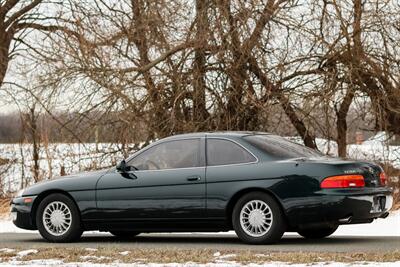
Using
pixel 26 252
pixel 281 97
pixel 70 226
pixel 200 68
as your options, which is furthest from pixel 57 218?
pixel 281 97

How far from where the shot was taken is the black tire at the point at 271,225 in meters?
11.0

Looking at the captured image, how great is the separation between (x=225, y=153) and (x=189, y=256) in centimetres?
228

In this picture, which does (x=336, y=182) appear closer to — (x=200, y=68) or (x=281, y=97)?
(x=281, y=97)

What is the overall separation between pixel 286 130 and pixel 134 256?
941cm

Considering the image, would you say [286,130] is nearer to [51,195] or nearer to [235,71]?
[235,71]

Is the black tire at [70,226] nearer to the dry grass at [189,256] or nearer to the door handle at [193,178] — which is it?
the dry grass at [189,256]

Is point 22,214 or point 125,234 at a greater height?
point 22,214

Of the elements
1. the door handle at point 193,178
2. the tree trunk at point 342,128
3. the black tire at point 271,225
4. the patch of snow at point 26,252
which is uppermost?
the tree trunk at point 342,128

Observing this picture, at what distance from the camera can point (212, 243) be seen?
12.0 m

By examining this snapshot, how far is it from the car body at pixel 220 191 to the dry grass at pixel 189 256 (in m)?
1.06

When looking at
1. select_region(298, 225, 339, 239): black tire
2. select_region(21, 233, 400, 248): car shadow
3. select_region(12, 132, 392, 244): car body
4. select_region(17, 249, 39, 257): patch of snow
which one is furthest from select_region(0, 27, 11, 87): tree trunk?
select_region(17, 249, 39, 257): patch of snow

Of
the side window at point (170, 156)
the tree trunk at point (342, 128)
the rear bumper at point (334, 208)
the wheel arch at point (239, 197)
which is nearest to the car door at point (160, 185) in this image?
the side window at point (170, 156)

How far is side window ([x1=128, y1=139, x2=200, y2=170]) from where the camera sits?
11.9 meters

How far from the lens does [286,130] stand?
1892 cm
